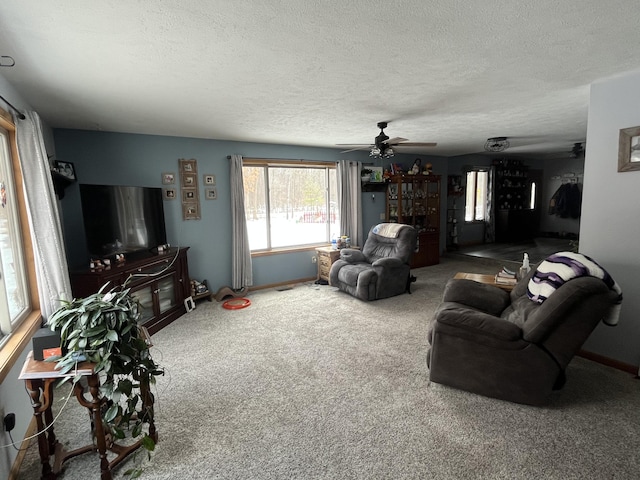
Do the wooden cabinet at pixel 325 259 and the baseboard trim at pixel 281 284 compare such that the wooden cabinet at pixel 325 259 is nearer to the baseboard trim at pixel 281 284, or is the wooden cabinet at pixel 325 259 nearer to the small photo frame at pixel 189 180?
the baseboard trim at pixel 281 284

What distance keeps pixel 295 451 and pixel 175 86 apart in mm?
2631

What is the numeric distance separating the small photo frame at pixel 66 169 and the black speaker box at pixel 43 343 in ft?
7.14

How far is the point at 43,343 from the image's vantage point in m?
1.59

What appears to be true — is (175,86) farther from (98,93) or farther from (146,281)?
(146,281)

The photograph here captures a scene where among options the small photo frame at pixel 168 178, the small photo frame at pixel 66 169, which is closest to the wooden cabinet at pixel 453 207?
the small photo frame at pixel 168 178

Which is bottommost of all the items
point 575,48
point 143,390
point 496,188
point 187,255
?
point 143,390

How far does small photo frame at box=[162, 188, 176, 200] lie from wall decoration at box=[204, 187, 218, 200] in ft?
1.38

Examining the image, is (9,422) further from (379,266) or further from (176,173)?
(379,266)

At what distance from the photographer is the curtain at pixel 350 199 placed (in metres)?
5.52

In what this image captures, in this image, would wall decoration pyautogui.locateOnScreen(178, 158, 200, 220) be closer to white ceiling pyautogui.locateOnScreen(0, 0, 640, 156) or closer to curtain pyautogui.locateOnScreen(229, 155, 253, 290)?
curtain pyautogui.locateOnScreen(229, 155, 253, 290)

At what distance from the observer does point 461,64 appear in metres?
2.07

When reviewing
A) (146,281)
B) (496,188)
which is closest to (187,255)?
(146,281)

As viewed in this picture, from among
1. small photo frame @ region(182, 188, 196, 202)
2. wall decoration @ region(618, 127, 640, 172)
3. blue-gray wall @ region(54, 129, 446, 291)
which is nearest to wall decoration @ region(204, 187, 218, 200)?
blue-gray wall @ region(54, 129, 446, 291)

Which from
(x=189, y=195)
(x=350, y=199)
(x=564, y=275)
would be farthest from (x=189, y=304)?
(x=564, y=275)
